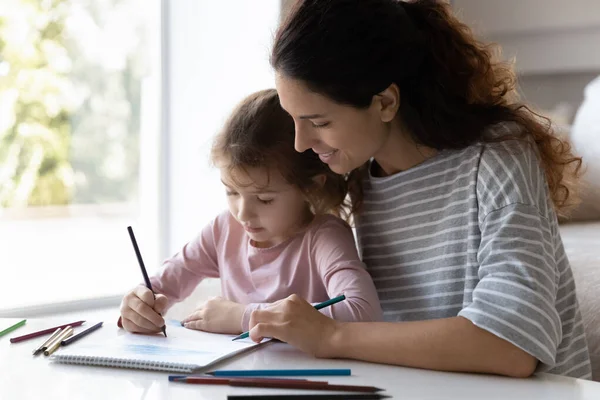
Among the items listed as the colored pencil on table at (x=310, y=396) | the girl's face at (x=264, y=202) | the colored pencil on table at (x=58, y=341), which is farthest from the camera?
the girl's face at (x=264, y=202)

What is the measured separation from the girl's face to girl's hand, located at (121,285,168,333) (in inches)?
7.6

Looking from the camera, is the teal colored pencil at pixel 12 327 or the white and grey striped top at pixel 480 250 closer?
the white and grey striped top at pixel 480 250

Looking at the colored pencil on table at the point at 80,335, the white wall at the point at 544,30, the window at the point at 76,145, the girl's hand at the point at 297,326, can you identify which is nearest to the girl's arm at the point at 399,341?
the girl's hand at the point at 297,326

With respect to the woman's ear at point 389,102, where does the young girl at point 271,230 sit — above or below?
below

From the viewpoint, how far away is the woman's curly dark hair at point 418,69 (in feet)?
3.72

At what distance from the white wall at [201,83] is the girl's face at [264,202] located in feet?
2.37

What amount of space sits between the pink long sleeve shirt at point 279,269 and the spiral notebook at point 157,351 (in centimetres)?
10

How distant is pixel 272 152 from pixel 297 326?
0.37m

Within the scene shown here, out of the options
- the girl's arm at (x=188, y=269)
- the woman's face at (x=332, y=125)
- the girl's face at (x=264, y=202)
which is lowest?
the girl's arm at (x=188, y=269)

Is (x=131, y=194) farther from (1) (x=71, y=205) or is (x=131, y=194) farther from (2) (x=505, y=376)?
(2) (x=505, y=376)

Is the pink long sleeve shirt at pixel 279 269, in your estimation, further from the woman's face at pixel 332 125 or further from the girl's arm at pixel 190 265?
the woman's face at pixel 332 125

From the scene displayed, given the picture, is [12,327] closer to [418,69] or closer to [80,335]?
[80,335]

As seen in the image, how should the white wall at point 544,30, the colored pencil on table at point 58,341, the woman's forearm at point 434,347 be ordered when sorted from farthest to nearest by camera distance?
the white wall at point 544,30 → the colored pencil on table at point 58,341 → the woman's forearm at point 434,347

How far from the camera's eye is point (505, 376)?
0.93 metres
